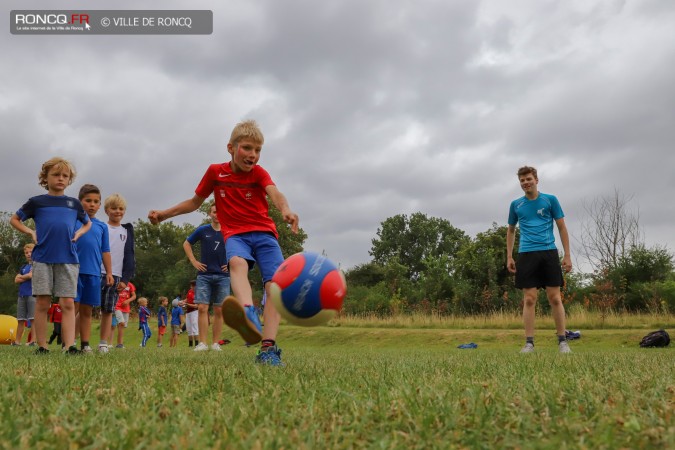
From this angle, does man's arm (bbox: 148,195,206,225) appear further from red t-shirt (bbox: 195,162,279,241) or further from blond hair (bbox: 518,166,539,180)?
blond hair (bbox: 518,166,539,180)

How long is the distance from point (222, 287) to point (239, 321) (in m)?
5.97

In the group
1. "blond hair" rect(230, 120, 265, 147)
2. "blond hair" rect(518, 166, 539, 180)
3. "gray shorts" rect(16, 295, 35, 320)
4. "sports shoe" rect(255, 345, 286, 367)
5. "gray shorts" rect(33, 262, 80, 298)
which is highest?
"blond hair" rect(518, 166, 539, 180)

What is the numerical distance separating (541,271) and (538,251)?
304 mm

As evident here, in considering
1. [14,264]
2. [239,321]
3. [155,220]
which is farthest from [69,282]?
[14,264]

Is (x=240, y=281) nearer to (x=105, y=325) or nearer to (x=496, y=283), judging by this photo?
(x=105, y=325)

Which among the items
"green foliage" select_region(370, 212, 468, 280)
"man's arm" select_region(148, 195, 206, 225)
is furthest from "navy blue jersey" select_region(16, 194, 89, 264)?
"green foliage" select_region(370, 212, 468, 280)

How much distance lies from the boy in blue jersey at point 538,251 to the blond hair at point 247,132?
16.5 feet

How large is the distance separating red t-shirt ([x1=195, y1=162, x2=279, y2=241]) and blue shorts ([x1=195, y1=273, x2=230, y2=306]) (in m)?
4.85

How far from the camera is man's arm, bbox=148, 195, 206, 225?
568 cm

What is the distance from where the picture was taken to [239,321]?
445 centimetres

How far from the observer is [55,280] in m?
6.63

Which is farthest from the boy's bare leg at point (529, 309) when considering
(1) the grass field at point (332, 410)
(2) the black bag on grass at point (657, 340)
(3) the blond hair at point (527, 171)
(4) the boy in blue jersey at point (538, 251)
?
(1) the grass field at point (332, 410)

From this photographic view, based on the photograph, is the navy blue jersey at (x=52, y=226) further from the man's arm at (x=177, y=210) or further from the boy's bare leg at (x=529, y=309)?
the boy's bare leg at (x=529, y=309)

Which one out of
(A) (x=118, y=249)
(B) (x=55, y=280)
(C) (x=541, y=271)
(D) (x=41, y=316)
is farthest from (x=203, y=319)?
(C) (x=541, y=271)
